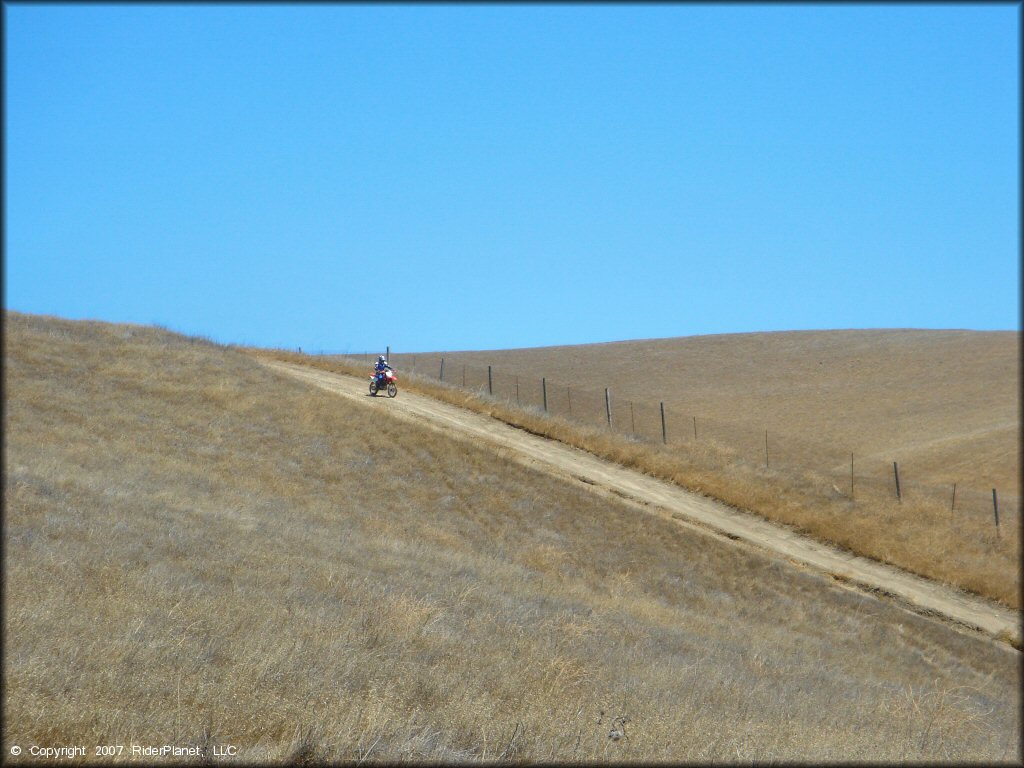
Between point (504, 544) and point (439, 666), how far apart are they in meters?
A: 15.6

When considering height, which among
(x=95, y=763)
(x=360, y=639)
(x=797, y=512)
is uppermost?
(x=95, y=763)

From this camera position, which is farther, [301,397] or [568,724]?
[301,397]

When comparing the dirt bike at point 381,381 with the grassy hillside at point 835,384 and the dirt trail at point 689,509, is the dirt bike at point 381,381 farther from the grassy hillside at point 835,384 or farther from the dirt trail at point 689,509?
the grassy hillside at point 835,384

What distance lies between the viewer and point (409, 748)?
7105mm

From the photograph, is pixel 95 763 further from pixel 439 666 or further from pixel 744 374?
pixel 744 374

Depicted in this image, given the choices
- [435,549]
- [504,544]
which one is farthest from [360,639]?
[504,544]

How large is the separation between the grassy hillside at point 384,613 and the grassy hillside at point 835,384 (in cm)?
971

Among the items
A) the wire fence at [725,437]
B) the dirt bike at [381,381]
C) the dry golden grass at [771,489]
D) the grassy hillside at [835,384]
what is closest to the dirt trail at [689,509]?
the dry golden grass at [771,489]

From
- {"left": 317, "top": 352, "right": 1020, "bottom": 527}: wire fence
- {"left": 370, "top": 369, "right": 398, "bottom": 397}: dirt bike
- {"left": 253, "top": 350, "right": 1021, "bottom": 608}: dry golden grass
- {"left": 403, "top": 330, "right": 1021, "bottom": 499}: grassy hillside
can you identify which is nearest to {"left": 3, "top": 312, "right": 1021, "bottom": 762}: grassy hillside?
{"left": 253, "top": 350, "right": 1021, "bottom": 608}: dry golden grass

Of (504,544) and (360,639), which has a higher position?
(360,639)

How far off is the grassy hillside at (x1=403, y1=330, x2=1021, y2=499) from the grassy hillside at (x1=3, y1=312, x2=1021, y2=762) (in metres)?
9.71

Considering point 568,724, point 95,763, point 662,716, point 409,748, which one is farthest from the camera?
point 662,716

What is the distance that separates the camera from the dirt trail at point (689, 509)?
23281mm

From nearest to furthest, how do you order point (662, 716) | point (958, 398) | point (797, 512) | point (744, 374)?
point (662, 716) → point (797, 512) → point (958, 398) → point (744, 374)
